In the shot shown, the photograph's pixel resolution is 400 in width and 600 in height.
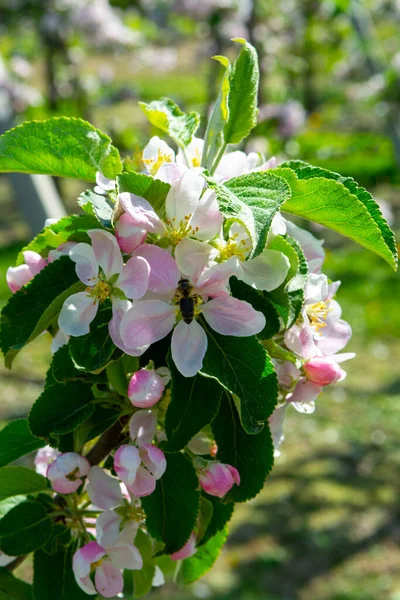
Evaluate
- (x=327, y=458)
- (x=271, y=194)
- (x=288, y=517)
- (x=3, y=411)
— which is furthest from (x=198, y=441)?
(x=3, y=411)

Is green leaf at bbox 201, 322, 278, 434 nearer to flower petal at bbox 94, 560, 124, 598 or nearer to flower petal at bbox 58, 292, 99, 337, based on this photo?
flower petal at bbox 58, 292, 99, 337

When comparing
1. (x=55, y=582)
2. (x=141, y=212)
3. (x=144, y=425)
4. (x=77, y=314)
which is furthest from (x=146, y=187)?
(x=55, y=582)

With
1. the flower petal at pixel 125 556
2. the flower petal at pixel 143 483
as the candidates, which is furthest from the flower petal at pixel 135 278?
the flower petal at pixel 125 556

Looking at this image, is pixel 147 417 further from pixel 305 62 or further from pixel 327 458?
pixel 305 62

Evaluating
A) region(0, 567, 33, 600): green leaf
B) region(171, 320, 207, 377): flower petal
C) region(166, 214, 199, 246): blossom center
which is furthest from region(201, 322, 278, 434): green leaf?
region(0, 567, 33, 600): green leaf

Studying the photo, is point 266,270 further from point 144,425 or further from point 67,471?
point 67,471

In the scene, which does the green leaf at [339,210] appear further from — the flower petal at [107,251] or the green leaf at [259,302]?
the flower petal at [107,251]
